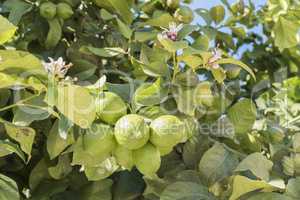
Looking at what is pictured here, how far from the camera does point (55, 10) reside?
1314 millimetres

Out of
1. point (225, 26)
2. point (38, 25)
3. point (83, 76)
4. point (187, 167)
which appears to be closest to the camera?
point (187, 167)

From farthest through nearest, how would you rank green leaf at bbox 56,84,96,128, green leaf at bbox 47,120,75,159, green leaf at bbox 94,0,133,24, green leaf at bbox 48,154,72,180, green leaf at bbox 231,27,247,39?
green leaf at bbox 231,27,247,39
green leaf at bbox 94,0,133,24
green leaf at bbox 48,154,72,180
green leaf at bbox 47,120,75,159
green leaf at bbox 56,84,96,128

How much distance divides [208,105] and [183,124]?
148 millimetres

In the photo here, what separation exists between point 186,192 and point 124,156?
0.47 ft

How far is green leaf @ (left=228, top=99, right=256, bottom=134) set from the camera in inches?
44.4

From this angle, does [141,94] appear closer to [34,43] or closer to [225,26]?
[34,43]

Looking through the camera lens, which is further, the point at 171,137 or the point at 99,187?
the point at 99,187

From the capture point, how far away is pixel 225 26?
5.31 feet

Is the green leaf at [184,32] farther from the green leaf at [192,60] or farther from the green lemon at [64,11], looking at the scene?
the green lemon at [64,11]

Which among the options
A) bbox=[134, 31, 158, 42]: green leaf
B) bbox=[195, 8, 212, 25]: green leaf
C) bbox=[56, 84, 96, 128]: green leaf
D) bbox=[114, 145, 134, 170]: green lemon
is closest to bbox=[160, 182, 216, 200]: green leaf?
bbox=[114, 145, 134, 170]: green lemon

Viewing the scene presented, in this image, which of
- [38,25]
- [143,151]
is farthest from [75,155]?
[38,25]

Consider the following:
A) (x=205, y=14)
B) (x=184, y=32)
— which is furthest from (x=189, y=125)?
(x=205, y=14)

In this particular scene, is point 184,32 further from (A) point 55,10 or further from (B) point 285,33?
(B) point 285,33

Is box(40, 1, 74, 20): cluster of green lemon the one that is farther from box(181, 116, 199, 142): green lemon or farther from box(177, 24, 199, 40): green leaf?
box(181, 116, 199, 142): green lemon
